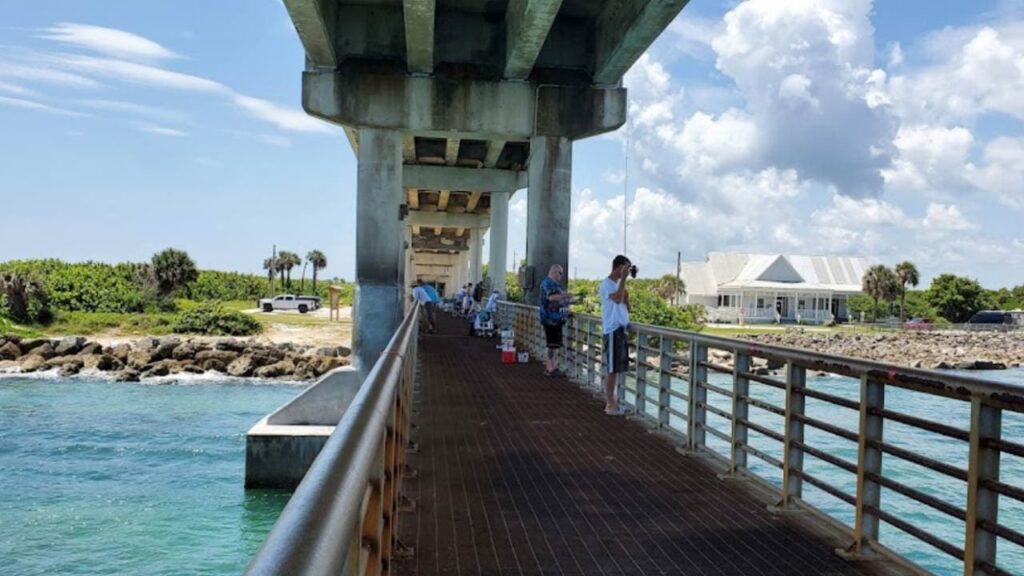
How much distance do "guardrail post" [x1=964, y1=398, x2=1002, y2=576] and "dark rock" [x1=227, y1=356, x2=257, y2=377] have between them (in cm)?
3368

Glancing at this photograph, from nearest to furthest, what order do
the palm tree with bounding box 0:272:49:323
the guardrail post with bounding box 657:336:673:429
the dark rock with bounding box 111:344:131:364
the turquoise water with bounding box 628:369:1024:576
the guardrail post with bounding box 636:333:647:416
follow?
the guardrail post with bounding box 657:336:673:429
the guardrail post with bounding box 636:333:647:416
the turquoise water with bounding box 628:369:1024:576
the dark rock with bounding box 111:344:131:364
the palm tree with bounding box 0:272:49:323

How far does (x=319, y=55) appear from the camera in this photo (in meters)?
17.3

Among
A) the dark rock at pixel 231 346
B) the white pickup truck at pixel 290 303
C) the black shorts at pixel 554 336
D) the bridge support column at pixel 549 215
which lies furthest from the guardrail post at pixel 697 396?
the white pickup truck at pixel 290 303

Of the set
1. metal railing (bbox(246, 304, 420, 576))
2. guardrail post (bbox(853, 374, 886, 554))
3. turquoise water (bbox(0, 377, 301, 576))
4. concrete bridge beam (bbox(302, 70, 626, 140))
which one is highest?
concrete bridge beam (bbox(302, 70, 626, 140))

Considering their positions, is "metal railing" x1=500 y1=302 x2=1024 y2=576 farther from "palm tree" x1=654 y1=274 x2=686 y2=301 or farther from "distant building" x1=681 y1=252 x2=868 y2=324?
"palm tree" x1=654 y1=274 x2=686 y2=301

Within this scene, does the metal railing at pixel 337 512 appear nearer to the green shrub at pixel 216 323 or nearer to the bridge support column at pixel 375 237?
the bridge support column at pixel 375 237

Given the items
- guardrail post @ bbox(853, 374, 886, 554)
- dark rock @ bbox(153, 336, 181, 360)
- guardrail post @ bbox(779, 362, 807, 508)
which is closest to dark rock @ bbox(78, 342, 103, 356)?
dark rock @ bbox(153, 336, 181, 360)

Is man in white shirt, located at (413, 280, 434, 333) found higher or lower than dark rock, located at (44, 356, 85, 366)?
higher

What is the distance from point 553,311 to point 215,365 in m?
25.6

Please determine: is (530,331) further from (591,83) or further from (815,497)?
(815,497)

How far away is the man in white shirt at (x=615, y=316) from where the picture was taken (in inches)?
403

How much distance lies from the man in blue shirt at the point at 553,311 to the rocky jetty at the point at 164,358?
21.3m

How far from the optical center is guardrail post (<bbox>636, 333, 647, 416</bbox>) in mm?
10133

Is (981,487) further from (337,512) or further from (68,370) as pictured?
(68,370)
